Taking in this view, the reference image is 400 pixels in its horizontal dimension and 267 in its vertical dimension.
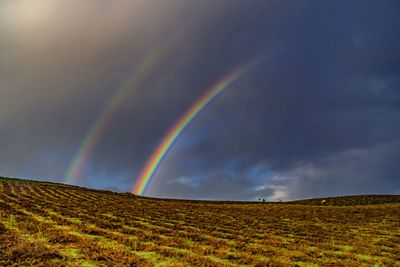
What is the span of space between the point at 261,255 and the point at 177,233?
797 cm

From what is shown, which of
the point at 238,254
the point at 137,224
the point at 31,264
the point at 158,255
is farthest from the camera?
the point at 137,224

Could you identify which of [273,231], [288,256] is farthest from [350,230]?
[288,256]

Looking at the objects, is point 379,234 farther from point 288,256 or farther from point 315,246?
point 288,256

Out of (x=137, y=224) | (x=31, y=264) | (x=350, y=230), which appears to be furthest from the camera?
(x=350, y=230)

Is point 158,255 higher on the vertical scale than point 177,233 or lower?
lower

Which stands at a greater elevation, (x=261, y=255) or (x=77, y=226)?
(x=77, y=226)

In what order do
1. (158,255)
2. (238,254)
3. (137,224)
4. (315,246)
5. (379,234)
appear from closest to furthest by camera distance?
(158,255) < (238,254) < (315,246) < (137,224) < (379,234)

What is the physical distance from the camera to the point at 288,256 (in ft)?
63.1

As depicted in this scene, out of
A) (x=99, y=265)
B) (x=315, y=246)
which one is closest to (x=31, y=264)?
(x=99, y=265)

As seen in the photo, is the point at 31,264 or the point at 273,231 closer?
the point at 31,264

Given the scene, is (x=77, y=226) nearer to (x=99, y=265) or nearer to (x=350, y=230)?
(x=99, y=265)

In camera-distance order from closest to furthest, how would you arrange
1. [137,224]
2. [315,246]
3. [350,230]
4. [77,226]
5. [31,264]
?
1. [31,264]
2. [315,246]
3. [77,226]
4. [137,224]
5. [350,230]

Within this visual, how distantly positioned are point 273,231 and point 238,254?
12.2m

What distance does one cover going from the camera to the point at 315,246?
2320cm
